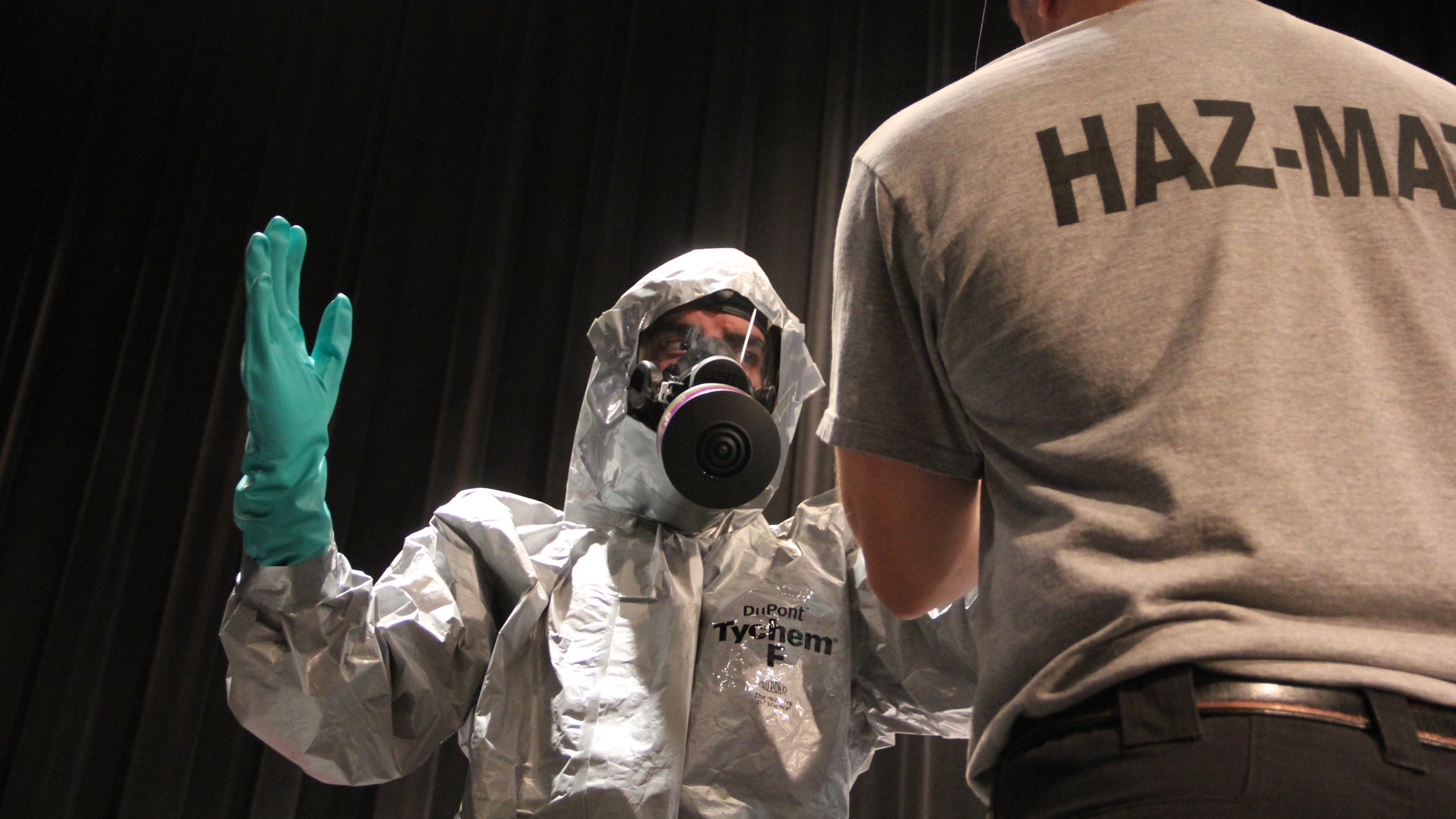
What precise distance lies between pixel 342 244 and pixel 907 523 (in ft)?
7.02

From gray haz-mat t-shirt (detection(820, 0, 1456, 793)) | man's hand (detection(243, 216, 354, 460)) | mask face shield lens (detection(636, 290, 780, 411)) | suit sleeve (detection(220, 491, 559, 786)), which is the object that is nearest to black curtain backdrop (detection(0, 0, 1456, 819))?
mask face shield lens (detection(636, 290, 780, 411))

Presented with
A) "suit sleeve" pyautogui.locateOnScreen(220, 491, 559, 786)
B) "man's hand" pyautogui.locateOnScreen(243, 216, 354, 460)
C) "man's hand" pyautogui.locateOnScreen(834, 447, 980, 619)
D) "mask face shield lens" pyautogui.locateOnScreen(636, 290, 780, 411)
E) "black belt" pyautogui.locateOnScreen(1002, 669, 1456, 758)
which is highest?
"mask face shield lens" pyautogui.locateOnScreen(636, 290, 780, 411)

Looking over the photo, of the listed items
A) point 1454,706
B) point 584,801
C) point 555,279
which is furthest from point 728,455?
point 555,279

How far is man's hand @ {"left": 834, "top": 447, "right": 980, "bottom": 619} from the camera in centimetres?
61

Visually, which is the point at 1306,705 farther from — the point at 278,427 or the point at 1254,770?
the point at 278,427

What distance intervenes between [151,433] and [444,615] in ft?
5.21

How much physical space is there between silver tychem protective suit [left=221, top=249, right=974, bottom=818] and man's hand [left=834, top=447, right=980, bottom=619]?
54 centimetres

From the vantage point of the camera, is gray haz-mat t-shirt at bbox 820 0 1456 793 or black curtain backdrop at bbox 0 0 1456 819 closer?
gray haz-mat t-shirt at bbox 820 0 1456 793

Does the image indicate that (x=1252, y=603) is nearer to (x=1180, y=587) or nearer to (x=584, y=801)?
(x=1180, y=587)

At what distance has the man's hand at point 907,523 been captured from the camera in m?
0.61

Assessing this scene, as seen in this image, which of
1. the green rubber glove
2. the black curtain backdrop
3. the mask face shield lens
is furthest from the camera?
the black curtain backdrop

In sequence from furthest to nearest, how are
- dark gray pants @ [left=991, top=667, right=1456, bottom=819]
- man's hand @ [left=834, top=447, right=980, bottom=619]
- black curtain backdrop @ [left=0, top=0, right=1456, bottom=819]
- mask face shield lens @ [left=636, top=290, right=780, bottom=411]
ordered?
black curtain backdrop @ [left=0, top=0, right=1456, bottom=819] < mask face shield lens @ [left=636, top=290, right=780, bottom=411] < man's hand @ [left=834, top=447, right=980, bottom=619] < dark gray pants @ [left=991, top=667, right=1456, bottom=819]

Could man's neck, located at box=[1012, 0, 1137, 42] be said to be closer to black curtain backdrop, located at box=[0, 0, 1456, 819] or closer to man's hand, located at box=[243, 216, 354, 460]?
man's hand, located at box=[243, 216, 354, 460]

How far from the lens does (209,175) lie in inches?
100
